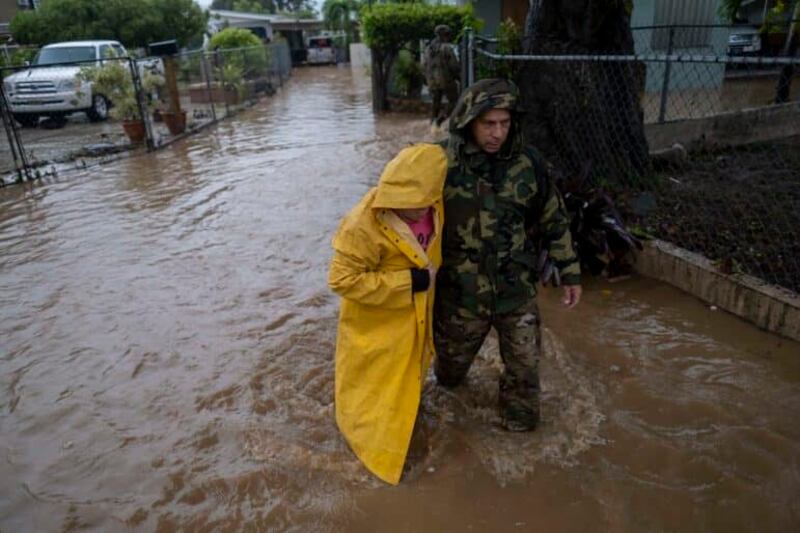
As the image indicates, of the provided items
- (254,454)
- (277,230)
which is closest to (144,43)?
(277,230)

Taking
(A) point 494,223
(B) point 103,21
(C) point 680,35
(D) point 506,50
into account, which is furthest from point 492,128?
(B) point 103,21

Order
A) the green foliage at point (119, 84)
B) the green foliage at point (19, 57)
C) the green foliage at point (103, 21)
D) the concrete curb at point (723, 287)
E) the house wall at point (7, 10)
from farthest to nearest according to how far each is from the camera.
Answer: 1. the house wall at point (7, 10)
2. the green foliage at point (103, 21)
3. the green foliage at point (19, 57)
4. the green foliage at point (119, 84)
5. the concrete curb at point (723, 287)

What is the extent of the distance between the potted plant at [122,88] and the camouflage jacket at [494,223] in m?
10.3

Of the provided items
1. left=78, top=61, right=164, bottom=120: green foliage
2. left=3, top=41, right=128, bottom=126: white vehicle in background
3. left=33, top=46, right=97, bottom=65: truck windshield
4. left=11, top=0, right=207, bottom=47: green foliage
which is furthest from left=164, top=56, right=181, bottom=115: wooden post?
left=11, top=0, right=207, bottom=47: green foliage

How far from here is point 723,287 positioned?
4.23 metres

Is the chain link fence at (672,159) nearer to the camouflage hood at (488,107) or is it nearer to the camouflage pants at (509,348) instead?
the camouflage hood at (488,107)

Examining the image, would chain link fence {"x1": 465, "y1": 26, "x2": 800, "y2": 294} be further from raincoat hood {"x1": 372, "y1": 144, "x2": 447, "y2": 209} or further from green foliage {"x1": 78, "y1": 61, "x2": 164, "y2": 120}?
green foliage {"x1": 78, "y1": 61, "x2": 164, "y2": 120}

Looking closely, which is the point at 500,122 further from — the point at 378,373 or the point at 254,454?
the point at 254,454

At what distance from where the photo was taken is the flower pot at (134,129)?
11852 mm

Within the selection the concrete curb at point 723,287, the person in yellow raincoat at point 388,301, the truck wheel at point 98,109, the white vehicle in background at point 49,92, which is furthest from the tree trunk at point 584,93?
the truck wheel at point 98,109

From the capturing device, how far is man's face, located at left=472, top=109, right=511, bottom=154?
2627 millimetres

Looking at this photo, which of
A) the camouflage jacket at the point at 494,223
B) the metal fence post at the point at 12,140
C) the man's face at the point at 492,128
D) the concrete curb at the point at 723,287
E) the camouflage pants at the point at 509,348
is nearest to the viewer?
the man's face at the point at 492,128

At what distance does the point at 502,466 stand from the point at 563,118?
3932 mm

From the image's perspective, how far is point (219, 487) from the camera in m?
2.95
